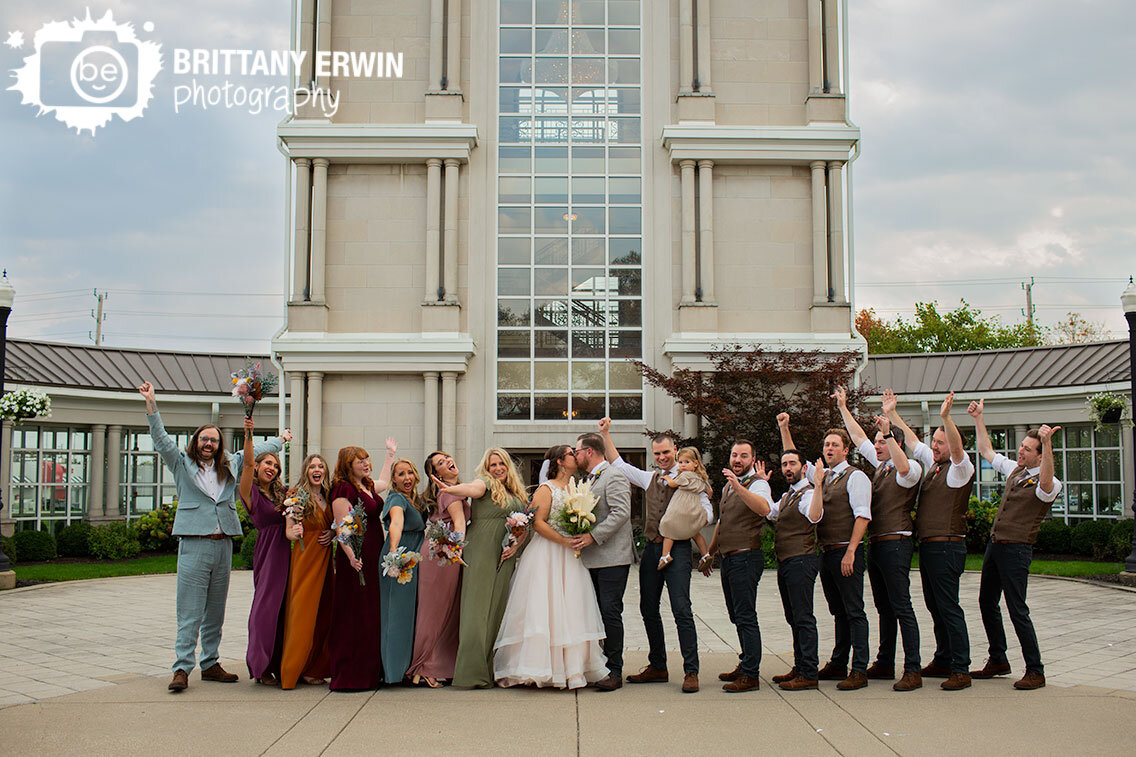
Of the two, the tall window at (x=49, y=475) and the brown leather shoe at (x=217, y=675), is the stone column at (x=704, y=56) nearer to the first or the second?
the brown leather shoe at (x=217, y=675)

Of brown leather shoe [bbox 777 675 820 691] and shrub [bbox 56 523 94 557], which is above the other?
brown leather shoe [bbox 777 675 820 691]

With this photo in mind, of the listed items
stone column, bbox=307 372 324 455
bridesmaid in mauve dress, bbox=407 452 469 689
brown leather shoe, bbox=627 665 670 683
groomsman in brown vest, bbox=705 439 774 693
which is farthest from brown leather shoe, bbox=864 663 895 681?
stone column, bbox=307 372 324 455

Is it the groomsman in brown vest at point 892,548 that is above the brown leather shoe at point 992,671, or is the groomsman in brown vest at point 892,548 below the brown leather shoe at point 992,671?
above

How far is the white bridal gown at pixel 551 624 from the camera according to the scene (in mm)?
8133

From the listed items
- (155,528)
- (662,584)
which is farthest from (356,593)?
(155,528)

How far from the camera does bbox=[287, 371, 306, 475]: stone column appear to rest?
831 inches

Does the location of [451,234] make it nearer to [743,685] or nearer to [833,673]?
[833,673]

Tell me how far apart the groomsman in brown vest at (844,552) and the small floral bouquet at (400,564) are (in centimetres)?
324

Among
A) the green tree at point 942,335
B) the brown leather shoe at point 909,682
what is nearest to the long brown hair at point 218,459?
the brown leather shoe at point 909,682

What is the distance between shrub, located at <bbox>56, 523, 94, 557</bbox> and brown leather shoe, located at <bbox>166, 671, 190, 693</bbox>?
16.6 meters

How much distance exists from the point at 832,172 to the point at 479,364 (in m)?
8.89

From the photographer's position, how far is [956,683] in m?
8.09

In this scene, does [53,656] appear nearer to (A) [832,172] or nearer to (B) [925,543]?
(B) [925,543]

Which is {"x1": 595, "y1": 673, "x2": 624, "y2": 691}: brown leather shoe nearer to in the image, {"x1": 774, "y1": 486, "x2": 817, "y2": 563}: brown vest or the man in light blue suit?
{"x1": 774, "y1": 486, "x2": 817, "y2": 563}: brown vest
